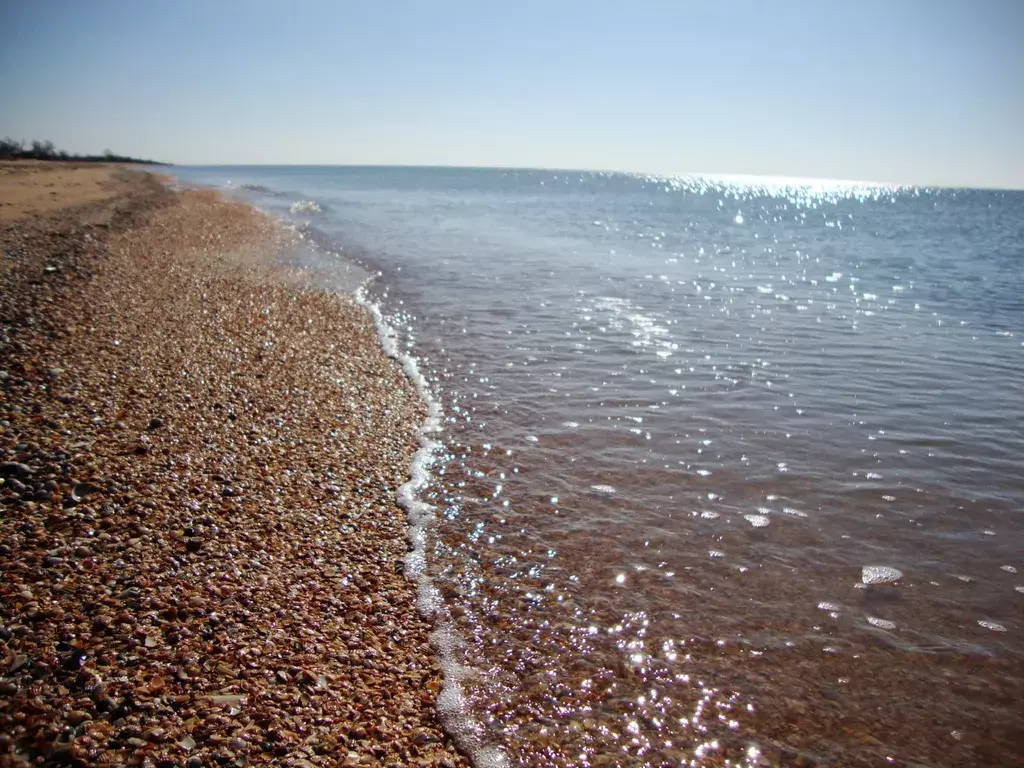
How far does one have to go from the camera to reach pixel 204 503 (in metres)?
6.16

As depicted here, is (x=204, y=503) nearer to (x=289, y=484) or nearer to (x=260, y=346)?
(x=289, y=484)

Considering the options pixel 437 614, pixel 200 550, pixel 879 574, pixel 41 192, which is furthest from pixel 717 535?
pixel 41 192

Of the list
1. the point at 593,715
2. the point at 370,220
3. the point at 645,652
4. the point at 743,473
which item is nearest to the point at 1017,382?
the point at 743,473

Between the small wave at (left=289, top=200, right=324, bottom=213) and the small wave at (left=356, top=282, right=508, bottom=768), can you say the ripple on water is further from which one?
the small wave at (left=289, top=200, right=324, bottom=213)

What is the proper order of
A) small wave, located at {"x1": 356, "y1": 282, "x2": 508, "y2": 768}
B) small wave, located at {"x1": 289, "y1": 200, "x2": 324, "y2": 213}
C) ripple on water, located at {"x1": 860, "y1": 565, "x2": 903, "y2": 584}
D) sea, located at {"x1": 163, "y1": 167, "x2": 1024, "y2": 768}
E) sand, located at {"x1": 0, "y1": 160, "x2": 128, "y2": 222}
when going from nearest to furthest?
small wave, located at {"x1": 356, "y1": 282, "x2": 508, "y2": 768} → sea, located at {"x1": 163, "y1": 167, "x2": 1024, "y2": 768} → ripple on water, located at {"x1": 860, "y1": 565, "x2": 903, "y2": 584} → sand, located at {"x1": 0, "y1": 160, "x2": 128, "y2": 222} → small wave, located at {"x1": 289, "y1": 200, "x2": 324, "y2": 213}

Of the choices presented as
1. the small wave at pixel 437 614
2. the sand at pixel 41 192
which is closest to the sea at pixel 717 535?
the small wave at pixel 437 614

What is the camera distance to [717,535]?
704 cm

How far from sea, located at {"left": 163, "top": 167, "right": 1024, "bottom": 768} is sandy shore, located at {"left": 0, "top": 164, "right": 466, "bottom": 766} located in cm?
70

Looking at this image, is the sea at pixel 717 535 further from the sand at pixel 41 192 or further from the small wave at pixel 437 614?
the sand at pixel 41 192

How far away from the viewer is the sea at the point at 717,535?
15.2 ft

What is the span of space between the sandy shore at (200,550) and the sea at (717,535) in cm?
70

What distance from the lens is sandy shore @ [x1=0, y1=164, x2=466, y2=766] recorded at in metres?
3.86

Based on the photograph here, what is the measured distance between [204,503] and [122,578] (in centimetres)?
136

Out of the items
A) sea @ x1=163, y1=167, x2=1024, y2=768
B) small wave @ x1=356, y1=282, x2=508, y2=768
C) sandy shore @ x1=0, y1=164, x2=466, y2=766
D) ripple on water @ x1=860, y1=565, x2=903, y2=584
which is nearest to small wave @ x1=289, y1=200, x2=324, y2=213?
sea @ x1=163, y1=167, x2=1024, y2=768
